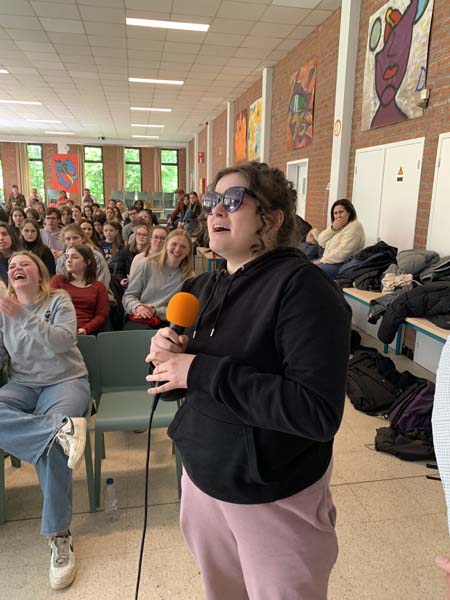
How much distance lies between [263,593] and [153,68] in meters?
9.26

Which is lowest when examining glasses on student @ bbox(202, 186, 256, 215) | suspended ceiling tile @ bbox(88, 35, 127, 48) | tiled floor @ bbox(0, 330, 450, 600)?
tiled floor @ bbox(0, 330, 450, 600)

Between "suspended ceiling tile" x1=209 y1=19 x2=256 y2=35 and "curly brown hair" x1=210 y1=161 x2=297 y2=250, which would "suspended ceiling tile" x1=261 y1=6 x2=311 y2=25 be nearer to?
"suspended ceiling tile" x1=209 y1=19 x2=256 y2=35

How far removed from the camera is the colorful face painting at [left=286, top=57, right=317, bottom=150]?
21.8 ft

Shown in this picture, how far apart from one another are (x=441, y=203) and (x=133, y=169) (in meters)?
18.6

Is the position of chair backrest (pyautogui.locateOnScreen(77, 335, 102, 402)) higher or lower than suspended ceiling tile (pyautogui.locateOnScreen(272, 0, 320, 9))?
lower

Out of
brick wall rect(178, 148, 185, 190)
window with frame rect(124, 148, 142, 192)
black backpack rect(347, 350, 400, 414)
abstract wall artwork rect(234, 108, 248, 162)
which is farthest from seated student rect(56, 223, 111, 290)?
brick wall rect(178, 148, 185, 190)

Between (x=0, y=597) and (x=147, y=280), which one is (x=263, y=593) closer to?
(x=0, y=597)

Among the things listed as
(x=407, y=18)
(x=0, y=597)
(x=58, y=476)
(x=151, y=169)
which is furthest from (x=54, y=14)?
(x=151, y=169)

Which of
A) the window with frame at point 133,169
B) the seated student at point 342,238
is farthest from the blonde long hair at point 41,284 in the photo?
the window with frame at point 133,169

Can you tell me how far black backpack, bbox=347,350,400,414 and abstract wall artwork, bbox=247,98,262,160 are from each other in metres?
6.33

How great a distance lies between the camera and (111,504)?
2197 millimetres

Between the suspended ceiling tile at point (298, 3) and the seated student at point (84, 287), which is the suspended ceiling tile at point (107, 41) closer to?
the suspended ceiling tile at point (298, 3)

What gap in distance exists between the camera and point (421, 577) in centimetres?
182

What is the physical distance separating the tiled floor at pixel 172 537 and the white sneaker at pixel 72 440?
0.45m
